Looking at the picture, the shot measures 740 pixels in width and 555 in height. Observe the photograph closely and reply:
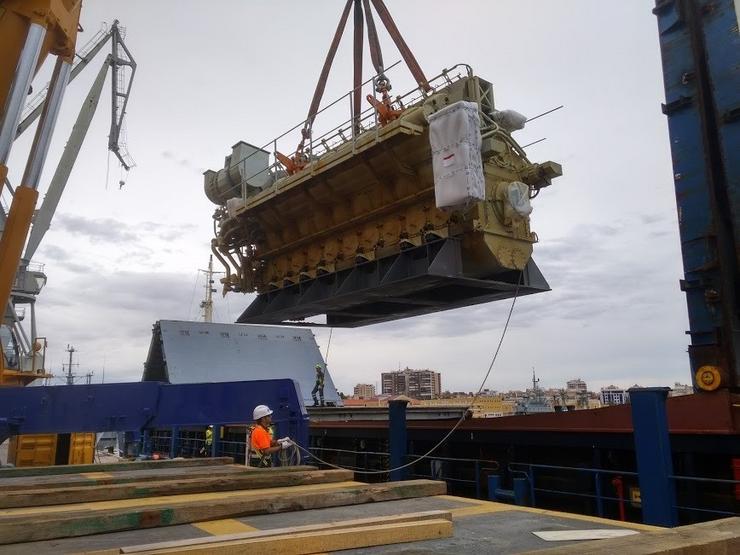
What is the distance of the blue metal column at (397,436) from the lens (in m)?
9.54

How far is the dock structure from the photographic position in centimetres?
227

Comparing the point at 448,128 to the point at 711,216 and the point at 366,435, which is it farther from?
the point at 366,435

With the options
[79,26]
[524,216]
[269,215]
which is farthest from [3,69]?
[524,216]

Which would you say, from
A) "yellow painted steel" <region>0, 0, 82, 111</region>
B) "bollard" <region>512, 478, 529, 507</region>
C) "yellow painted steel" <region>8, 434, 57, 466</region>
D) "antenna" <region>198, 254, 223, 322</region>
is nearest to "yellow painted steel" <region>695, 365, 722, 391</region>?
"bollard" <region>512, 478, 529, 507</region>

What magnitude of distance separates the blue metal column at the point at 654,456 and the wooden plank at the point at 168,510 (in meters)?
3.15

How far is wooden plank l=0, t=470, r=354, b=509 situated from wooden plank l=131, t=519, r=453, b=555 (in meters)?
1.69

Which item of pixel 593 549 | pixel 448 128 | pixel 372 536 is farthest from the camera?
pixel 448 128

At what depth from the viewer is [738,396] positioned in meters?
6.24

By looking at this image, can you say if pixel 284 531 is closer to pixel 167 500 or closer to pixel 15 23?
pixel 167 500

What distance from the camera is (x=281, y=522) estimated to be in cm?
298

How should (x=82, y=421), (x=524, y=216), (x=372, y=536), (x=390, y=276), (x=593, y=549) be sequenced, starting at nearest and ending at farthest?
1. (x=593, y=549)
2. (x=372, y=536)
3. (x=82, y=421)
4. (x=524, y=216)
5. (x=390, y=276)

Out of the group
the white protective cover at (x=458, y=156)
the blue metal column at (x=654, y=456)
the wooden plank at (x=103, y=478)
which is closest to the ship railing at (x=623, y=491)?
the blue metal column at (x=654, y=456)

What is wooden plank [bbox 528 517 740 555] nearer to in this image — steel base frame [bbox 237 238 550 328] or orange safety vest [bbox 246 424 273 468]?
orange safety vest [bbox 246 424 273 468]

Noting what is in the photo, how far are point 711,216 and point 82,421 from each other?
756cm
